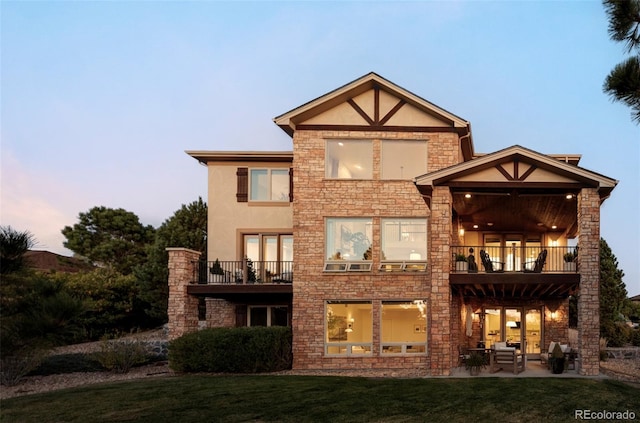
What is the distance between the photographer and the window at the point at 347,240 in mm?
19047

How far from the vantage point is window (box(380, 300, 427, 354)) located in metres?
18.8

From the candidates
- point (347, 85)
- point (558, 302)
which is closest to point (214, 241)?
point (347, 85)

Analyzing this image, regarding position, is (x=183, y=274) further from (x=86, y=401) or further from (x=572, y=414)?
(x=572, y=414)

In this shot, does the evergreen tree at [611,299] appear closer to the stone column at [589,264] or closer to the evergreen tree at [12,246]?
the stone column at [589,264]

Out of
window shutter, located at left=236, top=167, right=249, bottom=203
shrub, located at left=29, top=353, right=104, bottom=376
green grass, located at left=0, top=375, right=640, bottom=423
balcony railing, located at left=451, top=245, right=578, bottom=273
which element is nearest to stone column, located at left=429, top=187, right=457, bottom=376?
balcony railing, located at left=451, top=245, right=578, bottom=273

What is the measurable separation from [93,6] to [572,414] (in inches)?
711

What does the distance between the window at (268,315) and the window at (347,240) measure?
14.3 ft

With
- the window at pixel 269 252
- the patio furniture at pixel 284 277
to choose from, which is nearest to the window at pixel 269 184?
the window at pixel 269 252

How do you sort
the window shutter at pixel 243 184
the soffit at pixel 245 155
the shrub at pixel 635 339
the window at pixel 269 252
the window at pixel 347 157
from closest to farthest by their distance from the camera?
the window at pixel 347 157 < the window at pixel 269 252 < the soffit at pixel 245 155 < the window shutter at pixel 243 184 < the shrub at pixel 635 339

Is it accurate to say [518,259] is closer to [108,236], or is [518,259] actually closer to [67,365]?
[67,365]

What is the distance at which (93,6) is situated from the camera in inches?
738

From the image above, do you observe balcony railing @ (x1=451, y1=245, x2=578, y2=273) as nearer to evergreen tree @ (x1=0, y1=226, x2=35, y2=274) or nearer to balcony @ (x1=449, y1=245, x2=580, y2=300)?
balcony @ (x1=449, y1=245, x2=580, y2=300)

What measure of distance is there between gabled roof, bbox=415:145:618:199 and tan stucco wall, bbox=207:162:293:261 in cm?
717

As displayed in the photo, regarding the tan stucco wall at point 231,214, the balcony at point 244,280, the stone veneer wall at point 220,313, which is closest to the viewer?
the balcony at point 244,280
